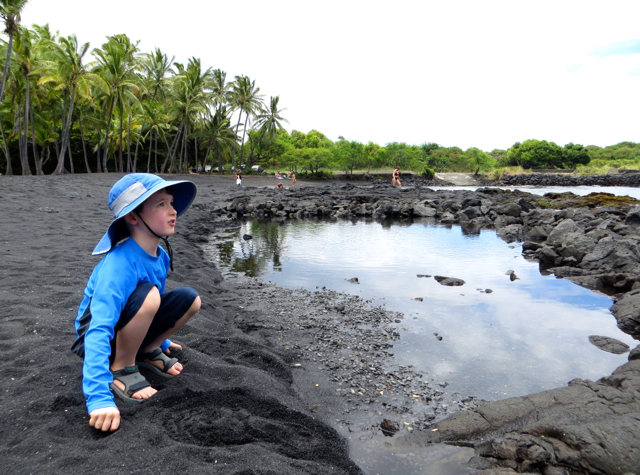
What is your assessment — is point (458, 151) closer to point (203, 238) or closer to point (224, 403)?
point (203, 238)

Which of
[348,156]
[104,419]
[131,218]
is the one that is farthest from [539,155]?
[104,419]

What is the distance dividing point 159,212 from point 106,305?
595mm

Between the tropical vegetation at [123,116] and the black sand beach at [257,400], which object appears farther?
the tropical vegetation at [123,116]

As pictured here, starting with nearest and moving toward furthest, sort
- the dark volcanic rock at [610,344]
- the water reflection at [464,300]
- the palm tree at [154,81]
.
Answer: the water reflection at [464,300], the dark volcanic rock at [610,344], the palm tree at [154,81]

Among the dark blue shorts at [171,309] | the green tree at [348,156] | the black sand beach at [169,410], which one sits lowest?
the black sand beach at [169,410]

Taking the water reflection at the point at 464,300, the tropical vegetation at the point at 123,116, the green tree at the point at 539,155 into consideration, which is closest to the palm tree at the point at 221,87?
the tropical vegetation at the point at 123,116

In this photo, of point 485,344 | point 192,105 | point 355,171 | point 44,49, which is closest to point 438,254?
point 485,344

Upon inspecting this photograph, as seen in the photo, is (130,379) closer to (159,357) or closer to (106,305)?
(159,357)

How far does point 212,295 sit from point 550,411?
4.48m

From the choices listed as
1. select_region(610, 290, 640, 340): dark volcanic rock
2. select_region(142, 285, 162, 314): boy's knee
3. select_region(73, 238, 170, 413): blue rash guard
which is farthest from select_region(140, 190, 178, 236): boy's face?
select_region(610, 290, 640, 340): dark volcanic rock

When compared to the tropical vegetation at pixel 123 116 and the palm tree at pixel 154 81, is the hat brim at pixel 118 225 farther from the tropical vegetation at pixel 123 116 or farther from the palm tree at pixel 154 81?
the palm tree at pixel 154 81

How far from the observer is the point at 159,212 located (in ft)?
7.91

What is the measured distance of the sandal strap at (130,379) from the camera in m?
2.41

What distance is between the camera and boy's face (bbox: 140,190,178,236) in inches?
93.9
